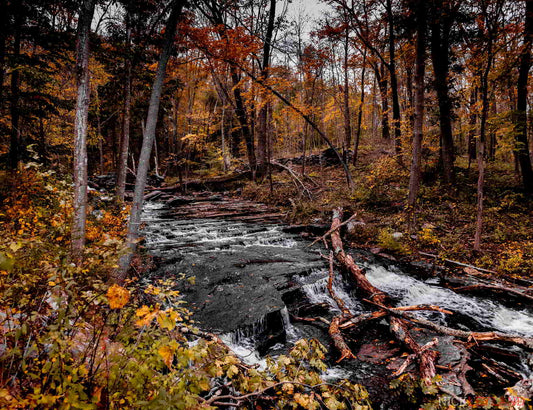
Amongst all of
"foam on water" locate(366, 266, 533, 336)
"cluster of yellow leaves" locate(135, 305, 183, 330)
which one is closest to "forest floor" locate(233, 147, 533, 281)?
"foam on water" locate(366, 266, 533, 336)

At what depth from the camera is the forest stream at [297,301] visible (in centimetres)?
374

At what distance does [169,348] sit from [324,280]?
5.07 m

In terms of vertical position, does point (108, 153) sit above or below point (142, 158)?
above

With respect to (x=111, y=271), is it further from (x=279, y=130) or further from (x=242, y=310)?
(x=279, y=130)

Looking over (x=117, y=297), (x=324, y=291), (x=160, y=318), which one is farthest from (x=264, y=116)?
(x=160, y=318)

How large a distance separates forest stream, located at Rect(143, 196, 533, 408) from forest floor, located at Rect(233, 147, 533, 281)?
1.34 meters

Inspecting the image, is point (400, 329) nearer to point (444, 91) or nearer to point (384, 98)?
point (444, 91)

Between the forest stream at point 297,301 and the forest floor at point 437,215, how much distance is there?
134cm

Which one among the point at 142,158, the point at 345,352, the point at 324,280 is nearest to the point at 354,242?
the point at 324,280

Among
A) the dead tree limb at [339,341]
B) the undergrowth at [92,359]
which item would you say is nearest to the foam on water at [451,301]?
the dead tree limb at [339,341]

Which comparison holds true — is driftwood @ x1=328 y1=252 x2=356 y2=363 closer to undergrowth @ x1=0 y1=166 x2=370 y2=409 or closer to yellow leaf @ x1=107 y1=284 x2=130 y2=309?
undergrowth @ x1=0 y1=166 x2=370 y2=409

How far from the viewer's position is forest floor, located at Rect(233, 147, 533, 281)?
23.8 ft

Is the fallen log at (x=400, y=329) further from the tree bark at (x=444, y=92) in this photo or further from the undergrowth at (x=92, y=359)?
the tree bark at (x=444, y=92)

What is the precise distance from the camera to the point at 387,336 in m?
4.42
